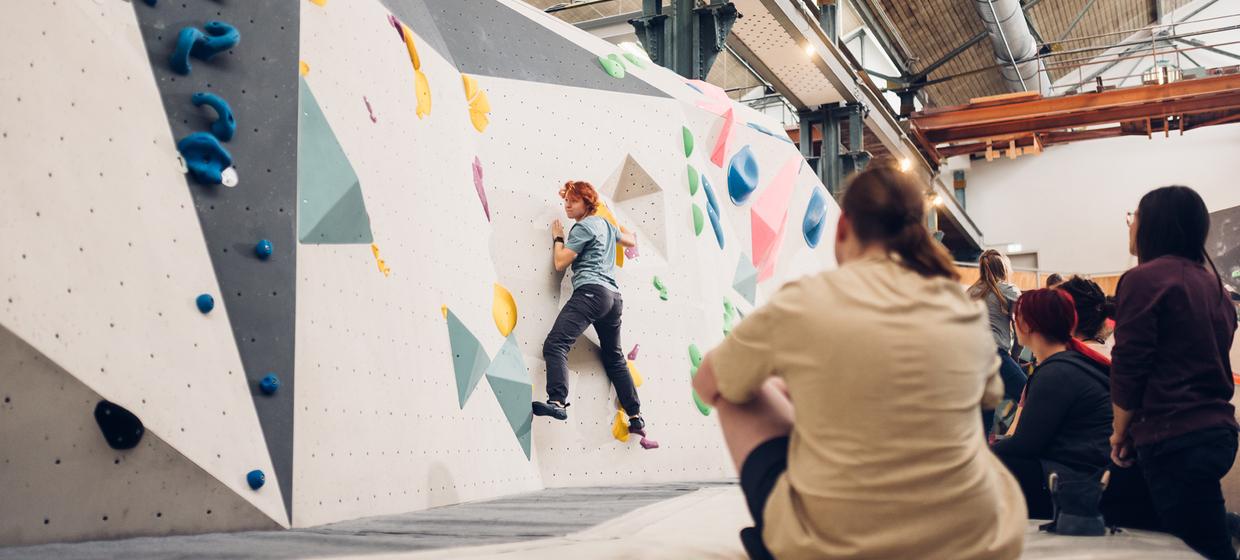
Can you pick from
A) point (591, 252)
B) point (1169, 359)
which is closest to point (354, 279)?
point (591, 252)

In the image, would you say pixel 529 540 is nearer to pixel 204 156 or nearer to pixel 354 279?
pixel 354 279

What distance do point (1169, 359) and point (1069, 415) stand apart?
36 cm

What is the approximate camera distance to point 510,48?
179 inches

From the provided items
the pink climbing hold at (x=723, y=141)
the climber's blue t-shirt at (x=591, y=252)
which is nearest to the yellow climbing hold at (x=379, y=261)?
the climber's blue t-shirt at (x=591, y=252)

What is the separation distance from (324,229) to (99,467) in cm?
101

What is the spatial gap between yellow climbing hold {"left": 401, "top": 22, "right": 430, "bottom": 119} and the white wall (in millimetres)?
14708

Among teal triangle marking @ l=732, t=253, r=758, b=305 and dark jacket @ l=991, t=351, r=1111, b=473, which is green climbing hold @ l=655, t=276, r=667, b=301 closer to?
teal triangle marking @ l=732, t=253, r=758, b=305

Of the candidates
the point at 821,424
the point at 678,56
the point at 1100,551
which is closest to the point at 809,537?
the point at 821,424

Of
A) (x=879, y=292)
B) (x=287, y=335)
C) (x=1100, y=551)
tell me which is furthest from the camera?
(x=287, y=335)

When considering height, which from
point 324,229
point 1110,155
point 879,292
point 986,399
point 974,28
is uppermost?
point 879,292

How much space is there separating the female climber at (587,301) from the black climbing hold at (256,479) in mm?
1524

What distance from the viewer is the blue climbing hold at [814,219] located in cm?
655

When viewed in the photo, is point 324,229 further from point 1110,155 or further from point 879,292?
point 1110,155

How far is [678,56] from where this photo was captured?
7.16 m
